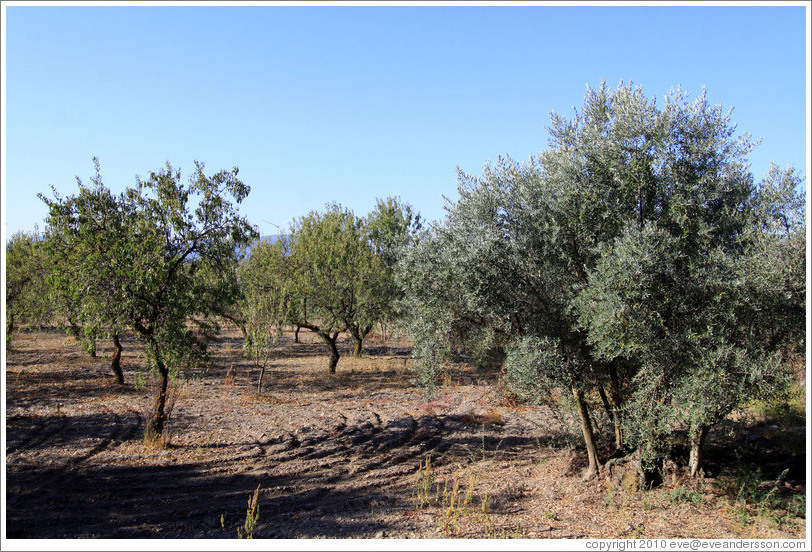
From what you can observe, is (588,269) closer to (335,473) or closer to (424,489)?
(424,489)

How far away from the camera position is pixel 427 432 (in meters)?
14.5

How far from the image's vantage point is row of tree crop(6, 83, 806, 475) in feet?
25.2

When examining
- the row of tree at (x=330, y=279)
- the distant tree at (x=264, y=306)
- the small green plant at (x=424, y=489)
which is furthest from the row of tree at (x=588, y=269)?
the row of tree at (x=330, y=279)

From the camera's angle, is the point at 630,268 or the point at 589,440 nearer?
the point at 630,268

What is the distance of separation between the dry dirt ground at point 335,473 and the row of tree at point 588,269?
3.56 ft

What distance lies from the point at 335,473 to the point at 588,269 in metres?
6.93

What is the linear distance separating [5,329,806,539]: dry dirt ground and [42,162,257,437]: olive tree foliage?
142 centimetres

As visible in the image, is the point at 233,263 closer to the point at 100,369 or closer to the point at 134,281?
the point at 134,281

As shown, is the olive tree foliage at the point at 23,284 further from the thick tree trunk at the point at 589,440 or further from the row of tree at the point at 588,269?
the thick tree trunk at the point at 589,440

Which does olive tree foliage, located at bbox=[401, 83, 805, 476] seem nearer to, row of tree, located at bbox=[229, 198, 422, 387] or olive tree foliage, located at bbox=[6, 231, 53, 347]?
row of tree, located at bbox=[229, 198, 422, 387]

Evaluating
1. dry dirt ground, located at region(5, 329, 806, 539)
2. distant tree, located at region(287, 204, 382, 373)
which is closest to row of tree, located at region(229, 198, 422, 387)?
distant tree, located at region(287, 204, 382, 373)

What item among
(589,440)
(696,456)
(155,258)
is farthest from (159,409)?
(696,456)

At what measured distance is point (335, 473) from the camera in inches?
445

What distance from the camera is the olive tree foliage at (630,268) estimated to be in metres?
7.63
